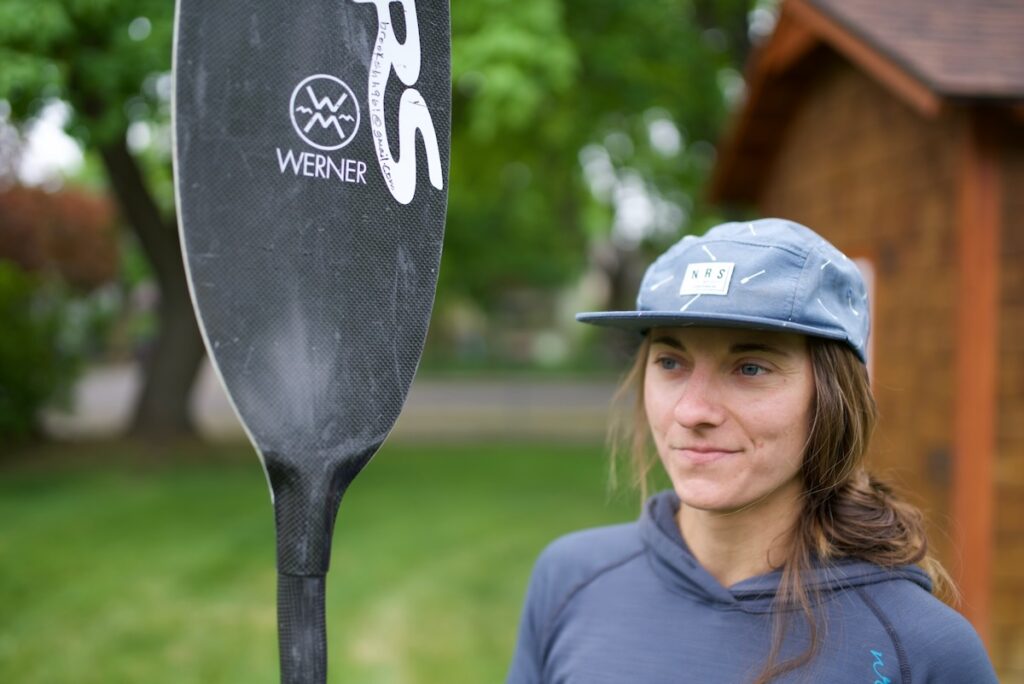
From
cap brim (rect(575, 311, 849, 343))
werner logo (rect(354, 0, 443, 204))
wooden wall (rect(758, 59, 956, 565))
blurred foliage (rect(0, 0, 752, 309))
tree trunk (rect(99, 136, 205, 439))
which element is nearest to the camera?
werner logo (rect(354, 0, 443, 204))

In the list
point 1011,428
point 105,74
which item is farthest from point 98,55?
point 1011,428

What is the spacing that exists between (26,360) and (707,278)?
1146 cm

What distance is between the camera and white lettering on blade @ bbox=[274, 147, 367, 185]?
1.40m

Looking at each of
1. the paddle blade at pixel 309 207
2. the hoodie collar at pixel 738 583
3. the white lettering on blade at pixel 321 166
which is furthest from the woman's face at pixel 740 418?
the white lettering on blade at pixel 321 166

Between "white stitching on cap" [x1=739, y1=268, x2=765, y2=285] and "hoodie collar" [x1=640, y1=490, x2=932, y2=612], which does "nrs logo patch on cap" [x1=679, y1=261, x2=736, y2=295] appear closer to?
"white stitching on cap" [x1=739, y1=268, x2=765, y2=285]

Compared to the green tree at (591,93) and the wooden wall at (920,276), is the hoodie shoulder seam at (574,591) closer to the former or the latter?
the wooden wall at (920,276)

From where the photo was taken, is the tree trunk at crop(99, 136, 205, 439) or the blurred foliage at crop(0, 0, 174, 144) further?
the tree trunk at crop(99, 136, 205, 439)

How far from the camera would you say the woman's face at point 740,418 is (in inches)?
66.1

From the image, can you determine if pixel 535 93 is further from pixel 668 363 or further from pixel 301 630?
pixel 301 630

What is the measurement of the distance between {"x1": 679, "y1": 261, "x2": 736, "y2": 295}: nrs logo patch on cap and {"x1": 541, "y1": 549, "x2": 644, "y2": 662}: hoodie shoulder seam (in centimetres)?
52

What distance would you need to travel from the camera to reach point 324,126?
1.42 m

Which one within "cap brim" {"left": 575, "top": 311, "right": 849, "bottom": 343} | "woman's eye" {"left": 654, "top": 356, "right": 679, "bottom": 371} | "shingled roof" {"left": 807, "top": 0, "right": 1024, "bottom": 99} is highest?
"shingled roof" {"left": 807, "top": 0, "right": 1024, "bottom": 99}

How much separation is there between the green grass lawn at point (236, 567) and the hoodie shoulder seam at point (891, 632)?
1.79m

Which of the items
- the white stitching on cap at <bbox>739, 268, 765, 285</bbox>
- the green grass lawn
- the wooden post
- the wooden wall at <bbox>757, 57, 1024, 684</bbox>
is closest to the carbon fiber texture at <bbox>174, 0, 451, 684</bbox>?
the white stitching on cap at <bbox>739, 268, 765, 285</bbox>
